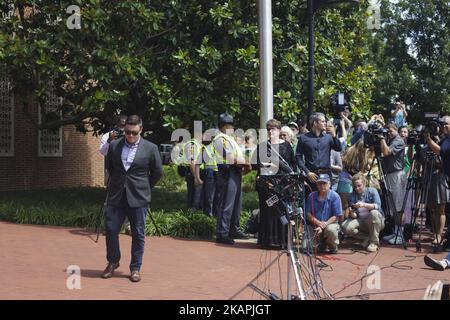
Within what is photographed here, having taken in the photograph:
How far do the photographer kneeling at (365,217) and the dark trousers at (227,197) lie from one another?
181cm

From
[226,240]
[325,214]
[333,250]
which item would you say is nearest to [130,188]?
[226,240]

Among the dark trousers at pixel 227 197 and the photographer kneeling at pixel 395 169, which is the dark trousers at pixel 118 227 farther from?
the photographer kneeling at pixel 395 169

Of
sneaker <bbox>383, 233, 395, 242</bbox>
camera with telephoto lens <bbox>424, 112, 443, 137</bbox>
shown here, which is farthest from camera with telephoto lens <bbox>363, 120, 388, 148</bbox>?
sneaker <bbox>383, 233, 395, 242</bbox>

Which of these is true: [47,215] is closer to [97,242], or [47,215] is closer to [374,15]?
[97,242]

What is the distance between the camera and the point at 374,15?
16766mm

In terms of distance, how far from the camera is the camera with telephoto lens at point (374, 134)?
1036cm

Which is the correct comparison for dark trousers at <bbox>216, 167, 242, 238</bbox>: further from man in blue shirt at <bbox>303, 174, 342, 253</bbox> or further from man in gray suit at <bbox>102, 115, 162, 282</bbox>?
man in gray suit at <bbox>102, 115, 162, 282</bbox>

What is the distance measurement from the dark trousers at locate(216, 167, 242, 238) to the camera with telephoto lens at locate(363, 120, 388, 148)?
7.06 feet

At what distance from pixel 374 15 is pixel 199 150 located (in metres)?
7.62

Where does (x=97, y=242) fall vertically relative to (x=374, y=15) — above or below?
below

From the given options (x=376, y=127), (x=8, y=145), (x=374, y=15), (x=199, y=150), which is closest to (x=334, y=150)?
(x=376, y=127)

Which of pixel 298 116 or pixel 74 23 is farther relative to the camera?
pixel 298 116

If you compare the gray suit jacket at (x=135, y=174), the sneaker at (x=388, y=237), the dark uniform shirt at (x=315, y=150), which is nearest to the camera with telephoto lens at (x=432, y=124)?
the dark uniform shirt at (x=315, y=150)

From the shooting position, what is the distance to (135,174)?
766 centimetres
